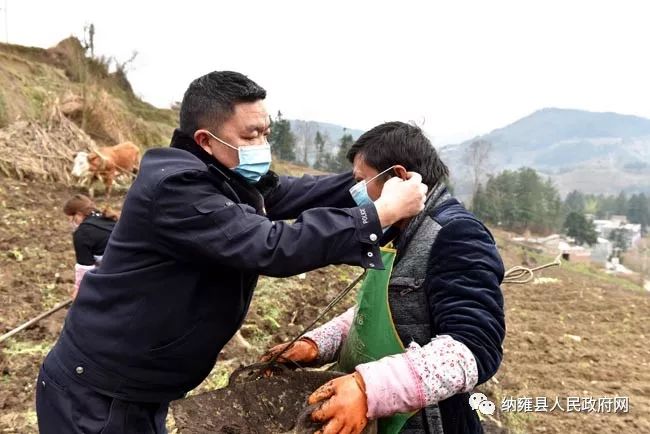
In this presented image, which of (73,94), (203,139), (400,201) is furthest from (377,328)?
(73,94)

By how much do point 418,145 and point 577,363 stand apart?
6085mm

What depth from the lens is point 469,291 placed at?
5.18ft

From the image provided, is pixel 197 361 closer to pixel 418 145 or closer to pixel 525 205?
pixel 418 145

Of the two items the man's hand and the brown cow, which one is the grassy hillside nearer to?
the brown cow

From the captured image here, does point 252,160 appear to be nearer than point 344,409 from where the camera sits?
No

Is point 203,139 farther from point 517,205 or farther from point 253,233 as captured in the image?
point 517,205

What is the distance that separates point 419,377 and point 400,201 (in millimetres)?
509

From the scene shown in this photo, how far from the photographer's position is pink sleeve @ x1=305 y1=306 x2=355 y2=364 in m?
2.27

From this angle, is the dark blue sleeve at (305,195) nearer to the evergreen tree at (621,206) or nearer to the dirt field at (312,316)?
the dirt field at (312,316)

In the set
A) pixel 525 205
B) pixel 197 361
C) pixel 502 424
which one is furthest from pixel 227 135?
pixel 525 205

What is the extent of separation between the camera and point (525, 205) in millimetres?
51969

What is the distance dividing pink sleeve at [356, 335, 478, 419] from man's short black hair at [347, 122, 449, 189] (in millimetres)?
628

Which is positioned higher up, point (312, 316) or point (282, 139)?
point (282, 139)

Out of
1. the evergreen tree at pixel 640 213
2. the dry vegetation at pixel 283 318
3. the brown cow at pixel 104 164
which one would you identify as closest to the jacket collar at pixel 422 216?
the dry vegetation at pixel 283 318
